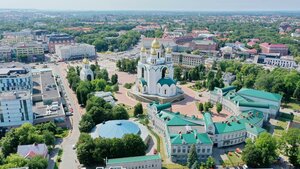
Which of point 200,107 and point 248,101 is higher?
point 248,101

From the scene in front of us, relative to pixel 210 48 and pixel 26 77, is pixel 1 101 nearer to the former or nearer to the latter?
pixel 26 77

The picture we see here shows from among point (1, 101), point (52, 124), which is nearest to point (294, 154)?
point (52, 124)

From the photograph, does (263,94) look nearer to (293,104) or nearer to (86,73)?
(293,104)

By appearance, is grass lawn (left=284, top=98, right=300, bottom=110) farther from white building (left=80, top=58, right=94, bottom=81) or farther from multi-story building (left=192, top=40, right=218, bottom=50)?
multi-story building (left=192, top=40, right=218, bottom=50)

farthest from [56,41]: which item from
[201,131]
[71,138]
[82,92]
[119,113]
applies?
[201,131]

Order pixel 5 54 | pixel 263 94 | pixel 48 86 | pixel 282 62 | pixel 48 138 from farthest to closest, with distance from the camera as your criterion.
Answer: pixel 5 54
pixel 282 62
pixel 48 86
pixel 263 94
pixel 48 138

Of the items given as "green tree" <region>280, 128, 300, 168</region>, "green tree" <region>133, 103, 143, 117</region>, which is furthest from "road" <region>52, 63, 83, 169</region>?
"green tree" <region>280, 128, 300, 168</region>
